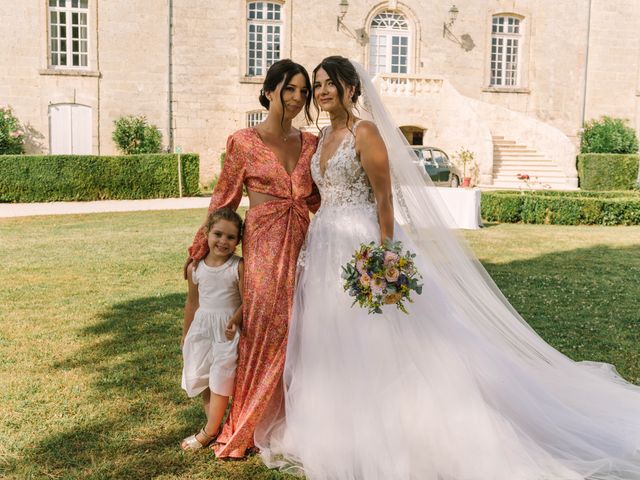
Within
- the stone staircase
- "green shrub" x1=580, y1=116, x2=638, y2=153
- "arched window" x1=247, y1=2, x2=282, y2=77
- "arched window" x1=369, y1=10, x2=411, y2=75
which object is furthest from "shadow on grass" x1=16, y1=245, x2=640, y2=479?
"green shrub" x1=580, y1=116, x2=638, y2=153

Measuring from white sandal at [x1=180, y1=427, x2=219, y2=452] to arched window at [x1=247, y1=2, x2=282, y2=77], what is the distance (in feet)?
61.5

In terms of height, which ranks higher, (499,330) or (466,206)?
(466,206)

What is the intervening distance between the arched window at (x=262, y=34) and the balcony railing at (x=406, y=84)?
11.1ft

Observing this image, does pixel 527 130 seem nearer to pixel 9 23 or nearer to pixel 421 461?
pixel 9 23

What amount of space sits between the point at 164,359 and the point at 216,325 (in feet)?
4.97

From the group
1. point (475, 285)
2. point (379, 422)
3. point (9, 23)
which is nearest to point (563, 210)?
point (475, 285)

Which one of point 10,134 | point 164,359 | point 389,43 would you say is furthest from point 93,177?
point 164,359

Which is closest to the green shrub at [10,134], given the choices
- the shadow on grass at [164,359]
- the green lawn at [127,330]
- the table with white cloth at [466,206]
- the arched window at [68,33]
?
the arched window at [68,33]

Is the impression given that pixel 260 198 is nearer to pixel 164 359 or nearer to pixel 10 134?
pixel 164 359

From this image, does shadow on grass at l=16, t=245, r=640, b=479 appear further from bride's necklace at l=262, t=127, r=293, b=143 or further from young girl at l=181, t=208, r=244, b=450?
bride's necklace at l=262, t=127, r=293, b=143

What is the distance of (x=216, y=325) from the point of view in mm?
3449

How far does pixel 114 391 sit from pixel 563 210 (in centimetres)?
1084

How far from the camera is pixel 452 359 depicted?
3.29 meters

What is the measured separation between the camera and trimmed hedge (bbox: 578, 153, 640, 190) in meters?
20.9
